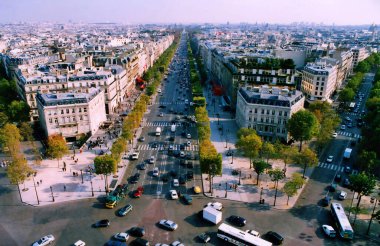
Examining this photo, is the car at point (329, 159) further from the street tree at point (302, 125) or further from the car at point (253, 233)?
the car at point (253, 233)

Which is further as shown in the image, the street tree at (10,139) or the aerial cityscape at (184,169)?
the street tree at (10,139)

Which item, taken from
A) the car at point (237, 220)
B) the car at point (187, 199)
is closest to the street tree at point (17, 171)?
the car at point (187, 199)

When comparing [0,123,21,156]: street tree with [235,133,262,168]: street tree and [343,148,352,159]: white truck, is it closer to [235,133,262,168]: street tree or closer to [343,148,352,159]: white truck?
[235,133,262,168]: street tree

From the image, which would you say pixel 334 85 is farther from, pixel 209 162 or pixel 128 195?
pixel 128 195

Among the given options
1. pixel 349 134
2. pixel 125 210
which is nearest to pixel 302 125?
pixel 349 134

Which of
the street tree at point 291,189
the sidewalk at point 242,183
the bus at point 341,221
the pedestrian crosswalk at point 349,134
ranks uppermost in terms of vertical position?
the street tree at point 291,189

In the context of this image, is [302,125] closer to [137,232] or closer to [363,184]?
[363,184]

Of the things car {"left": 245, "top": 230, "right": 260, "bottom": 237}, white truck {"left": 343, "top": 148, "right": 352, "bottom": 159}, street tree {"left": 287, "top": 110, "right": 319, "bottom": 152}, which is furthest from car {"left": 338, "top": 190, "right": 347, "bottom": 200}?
car {"left": 245, "top": 230, "right": 260, "bottom": 237}
